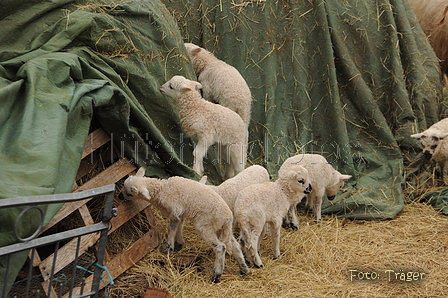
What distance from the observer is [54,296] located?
148 inches

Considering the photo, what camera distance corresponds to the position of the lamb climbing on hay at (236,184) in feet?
16.1

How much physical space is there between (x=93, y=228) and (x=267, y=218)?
2043 mm

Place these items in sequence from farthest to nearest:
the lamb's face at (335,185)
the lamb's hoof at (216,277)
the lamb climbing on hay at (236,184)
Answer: the lamb's face at (335,185)
the lamb climbing on hay at (236,184)
the lamb's hoof at (216,277)

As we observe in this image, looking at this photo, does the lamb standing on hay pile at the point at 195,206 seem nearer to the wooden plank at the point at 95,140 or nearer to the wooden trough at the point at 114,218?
the wooden trough at the point at 114,218

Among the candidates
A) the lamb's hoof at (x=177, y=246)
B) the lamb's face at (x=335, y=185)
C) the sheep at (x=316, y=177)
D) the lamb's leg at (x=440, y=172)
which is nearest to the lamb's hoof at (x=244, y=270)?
the lamb's hoof at (x=177, y=246)

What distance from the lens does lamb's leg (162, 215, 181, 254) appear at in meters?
4.56

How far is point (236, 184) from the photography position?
4996 millimetres

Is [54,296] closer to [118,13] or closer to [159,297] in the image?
[159,297]

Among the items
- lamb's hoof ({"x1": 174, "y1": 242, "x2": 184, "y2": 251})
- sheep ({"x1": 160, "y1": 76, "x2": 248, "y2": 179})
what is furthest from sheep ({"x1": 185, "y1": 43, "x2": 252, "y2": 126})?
lamb's hoof ({"x1": 174, "y1": 242, "x2": 184, "y2": 251})

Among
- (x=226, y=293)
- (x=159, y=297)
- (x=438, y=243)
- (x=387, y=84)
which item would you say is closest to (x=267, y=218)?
(x=226, y=293)

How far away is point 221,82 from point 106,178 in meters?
2.32

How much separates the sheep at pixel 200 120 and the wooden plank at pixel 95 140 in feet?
3.39

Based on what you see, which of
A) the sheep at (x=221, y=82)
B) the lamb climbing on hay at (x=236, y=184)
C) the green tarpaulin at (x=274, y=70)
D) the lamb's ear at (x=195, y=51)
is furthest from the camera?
the lamb's ear at (x=195, y=51)

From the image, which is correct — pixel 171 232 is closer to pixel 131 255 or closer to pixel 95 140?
pixel 131 255
